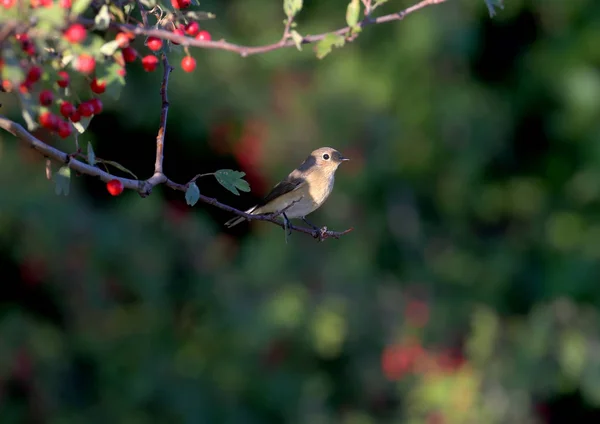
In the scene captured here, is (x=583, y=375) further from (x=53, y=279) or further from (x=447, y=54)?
(x=53, y=279)

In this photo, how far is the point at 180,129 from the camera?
31.8ft

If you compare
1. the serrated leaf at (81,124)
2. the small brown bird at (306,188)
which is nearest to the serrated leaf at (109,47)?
the serrated leaf at (81,124)

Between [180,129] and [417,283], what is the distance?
2.96m

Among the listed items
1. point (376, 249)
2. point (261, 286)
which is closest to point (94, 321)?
point (261, 286)

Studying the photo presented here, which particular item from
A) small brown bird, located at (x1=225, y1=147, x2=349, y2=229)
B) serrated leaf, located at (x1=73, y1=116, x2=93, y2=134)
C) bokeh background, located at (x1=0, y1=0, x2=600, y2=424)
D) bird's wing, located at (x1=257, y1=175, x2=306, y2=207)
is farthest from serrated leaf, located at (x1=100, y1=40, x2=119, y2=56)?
bokeh background, located at (x1=0, y1=0, x2=600, y2=424)

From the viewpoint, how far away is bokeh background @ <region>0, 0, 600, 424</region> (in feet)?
28.2

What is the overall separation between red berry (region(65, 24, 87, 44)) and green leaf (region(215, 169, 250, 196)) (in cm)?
78

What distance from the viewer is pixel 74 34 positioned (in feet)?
6.43

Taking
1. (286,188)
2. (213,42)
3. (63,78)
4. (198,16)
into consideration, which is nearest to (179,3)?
(198,16)

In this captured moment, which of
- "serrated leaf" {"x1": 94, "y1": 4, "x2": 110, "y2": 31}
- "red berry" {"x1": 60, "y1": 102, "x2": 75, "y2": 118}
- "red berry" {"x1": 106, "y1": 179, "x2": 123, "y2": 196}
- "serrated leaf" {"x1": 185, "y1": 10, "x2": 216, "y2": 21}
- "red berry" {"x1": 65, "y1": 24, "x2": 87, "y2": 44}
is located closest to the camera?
"red berry" {"x1": 65, "y1": 24, "x2": 87, "y2": 44}

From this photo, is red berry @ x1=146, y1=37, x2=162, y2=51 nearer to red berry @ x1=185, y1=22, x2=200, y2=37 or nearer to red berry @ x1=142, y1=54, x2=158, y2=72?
red berry @ x1=142, y1=54, x2=158, y2=72

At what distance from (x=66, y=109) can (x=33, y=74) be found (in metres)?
0.28

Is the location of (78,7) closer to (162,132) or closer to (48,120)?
(48,120)

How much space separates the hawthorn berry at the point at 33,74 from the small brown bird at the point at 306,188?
8.48ft
